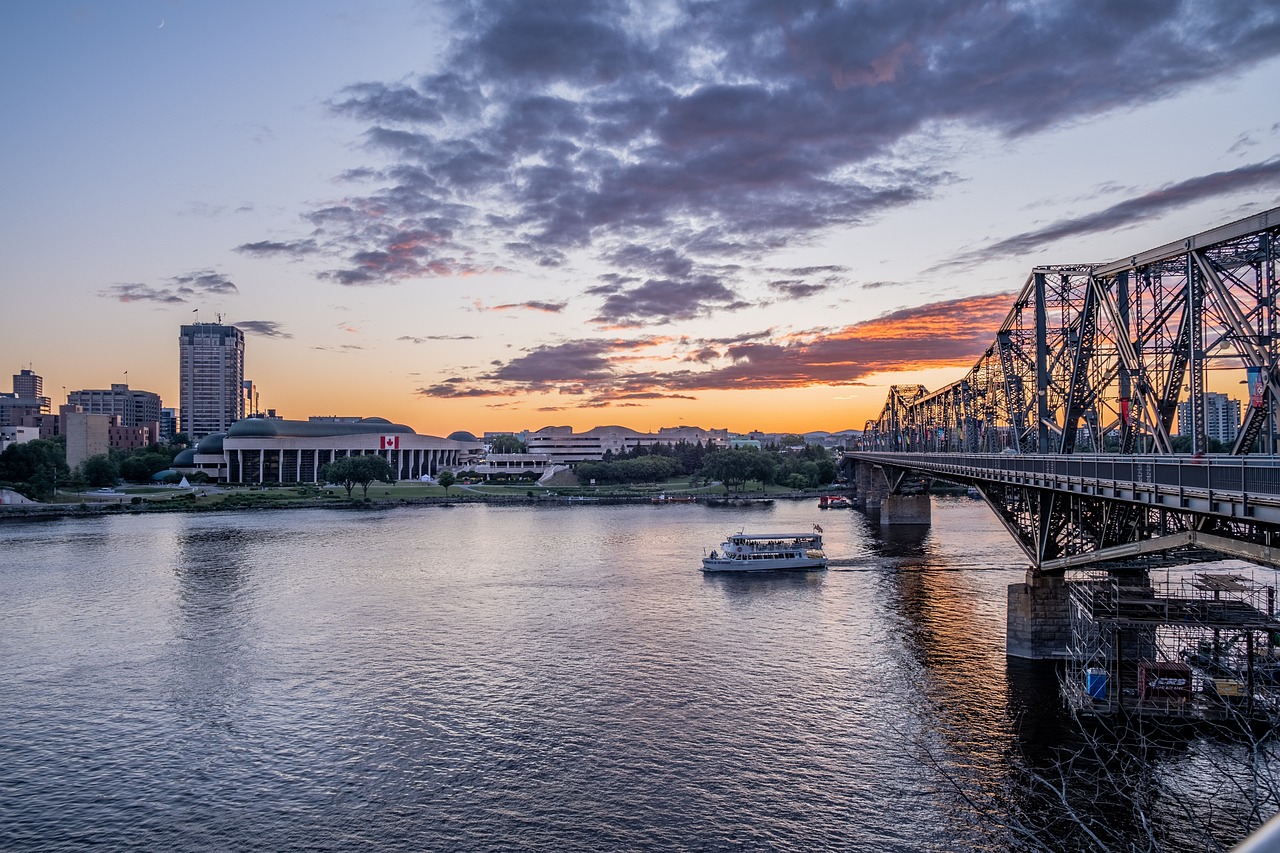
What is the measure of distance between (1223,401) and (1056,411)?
6653 cm

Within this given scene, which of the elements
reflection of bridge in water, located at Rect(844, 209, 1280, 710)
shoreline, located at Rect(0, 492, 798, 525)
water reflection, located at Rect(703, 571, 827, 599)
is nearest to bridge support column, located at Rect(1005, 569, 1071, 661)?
reflection of bridge in water, located at Rect(844, 209, 1280, 710)

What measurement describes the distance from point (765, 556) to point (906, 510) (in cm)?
4885

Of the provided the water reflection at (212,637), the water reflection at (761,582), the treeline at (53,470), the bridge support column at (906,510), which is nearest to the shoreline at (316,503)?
the treeline at (53,470)

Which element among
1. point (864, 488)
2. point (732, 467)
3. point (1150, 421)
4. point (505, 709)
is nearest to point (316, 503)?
point (732, 467)

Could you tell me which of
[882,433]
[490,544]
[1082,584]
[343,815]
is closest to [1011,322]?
[1082,584]

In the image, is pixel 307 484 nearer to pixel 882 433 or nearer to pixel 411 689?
pixel 882 433

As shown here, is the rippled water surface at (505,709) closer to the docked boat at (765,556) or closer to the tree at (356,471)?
the docked boat at (765,556)

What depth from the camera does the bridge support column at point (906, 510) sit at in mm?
117375

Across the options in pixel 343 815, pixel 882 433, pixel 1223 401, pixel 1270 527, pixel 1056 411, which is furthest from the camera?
pixel 882 433

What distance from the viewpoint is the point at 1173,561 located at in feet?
116

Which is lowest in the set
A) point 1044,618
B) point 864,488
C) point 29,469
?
point 864,488

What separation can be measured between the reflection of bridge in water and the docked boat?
24.1 m

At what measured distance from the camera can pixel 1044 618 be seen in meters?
42.2

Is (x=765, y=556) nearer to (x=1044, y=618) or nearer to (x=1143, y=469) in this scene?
(x=1044, y=618)
